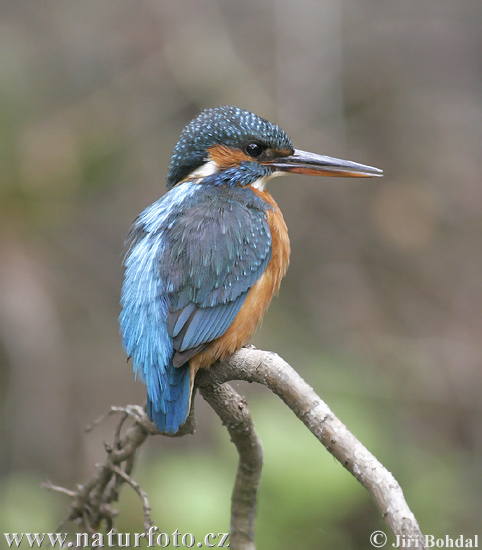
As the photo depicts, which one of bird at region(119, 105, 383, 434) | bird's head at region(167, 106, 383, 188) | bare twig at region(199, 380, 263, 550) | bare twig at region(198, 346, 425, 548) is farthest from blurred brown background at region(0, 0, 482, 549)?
bare twig at region(198, 346, 425, 548)

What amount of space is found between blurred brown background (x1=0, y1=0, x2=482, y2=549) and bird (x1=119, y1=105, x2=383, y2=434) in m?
1.16

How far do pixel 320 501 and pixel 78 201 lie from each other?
2.03 meters

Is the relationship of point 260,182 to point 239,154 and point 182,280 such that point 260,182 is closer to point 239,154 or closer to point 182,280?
point 239,154

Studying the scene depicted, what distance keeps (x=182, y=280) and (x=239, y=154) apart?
1.74ft

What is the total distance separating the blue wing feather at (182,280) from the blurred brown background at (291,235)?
1195 millimetres

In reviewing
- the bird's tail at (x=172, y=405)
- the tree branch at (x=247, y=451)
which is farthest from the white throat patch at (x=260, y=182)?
the bird's tail at (x=172, y=405)

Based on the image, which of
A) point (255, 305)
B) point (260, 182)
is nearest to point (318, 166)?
point (260, 182)

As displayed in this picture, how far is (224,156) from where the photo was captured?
7.61ft

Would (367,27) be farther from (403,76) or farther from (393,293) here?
(393,293)

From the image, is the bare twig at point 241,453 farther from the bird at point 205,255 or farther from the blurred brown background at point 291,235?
the blurred brown background at point 291,235

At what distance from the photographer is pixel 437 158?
4.55 metres

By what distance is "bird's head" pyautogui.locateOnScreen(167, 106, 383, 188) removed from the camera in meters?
2.30

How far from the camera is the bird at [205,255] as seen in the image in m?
1.94

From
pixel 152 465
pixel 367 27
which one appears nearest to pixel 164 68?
pixel 367 27
